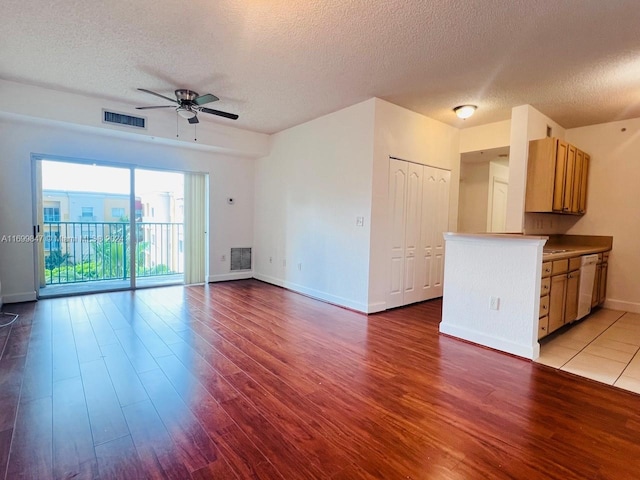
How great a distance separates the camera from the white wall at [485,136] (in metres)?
4.72

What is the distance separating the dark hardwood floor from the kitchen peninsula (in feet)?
0.66

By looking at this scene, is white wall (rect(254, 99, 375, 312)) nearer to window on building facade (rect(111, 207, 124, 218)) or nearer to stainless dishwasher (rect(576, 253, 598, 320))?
window on building facade (rect(111, 207, 124, 218))

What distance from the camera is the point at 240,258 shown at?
6.37 m

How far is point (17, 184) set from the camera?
432cm

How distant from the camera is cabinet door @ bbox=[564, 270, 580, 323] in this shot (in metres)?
3.46

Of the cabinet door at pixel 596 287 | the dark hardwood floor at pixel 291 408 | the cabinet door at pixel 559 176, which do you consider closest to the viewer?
the dark hardwood floor at pixel 291 408

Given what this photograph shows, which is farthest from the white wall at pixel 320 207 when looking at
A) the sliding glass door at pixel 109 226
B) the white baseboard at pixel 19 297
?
the white baseboard at pixel 19 297

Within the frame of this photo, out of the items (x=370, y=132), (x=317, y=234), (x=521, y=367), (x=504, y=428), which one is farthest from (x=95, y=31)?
(x=521, y=367)

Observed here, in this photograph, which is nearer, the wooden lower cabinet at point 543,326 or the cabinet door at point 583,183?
the wooden lower cabinet at point 543,326

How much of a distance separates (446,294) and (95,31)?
4033mm

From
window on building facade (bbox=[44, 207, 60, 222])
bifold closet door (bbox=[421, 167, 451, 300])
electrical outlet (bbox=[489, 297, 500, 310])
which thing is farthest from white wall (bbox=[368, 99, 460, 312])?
window on building facade (bbox=[44, 207, 60, 222])

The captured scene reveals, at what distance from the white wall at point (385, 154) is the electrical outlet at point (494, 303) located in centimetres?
142

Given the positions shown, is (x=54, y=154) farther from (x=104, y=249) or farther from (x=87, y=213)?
(x=104, y=249)

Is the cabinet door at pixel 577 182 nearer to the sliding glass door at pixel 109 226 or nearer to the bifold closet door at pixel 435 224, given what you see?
the bifold closet door at pixel 435 224
